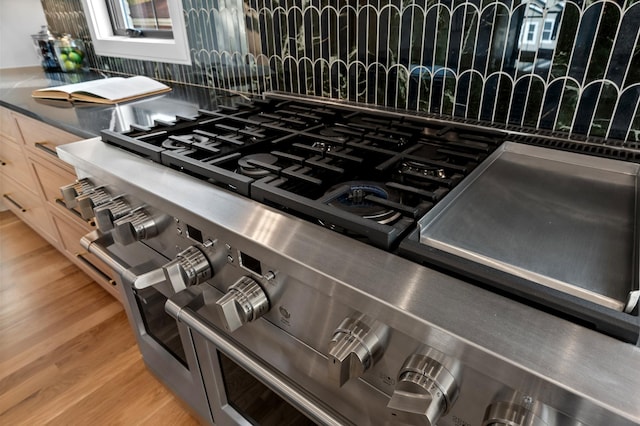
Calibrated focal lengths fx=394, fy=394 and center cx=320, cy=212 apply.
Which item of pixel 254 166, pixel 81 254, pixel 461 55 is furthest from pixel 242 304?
pixel 81 254

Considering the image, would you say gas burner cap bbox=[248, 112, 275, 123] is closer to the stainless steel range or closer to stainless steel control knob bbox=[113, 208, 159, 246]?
the stainless steel range

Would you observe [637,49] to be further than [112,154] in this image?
No

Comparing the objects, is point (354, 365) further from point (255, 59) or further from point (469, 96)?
point (255, 59)

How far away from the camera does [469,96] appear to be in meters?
0.92

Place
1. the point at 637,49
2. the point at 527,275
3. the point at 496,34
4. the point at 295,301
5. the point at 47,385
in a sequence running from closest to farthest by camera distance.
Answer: the point at 527,275, the point at 295,301, the point at 637,49, the point at 496,34, the point at 47,385

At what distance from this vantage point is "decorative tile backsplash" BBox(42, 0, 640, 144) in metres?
0.74

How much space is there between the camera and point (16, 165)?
1.84 m

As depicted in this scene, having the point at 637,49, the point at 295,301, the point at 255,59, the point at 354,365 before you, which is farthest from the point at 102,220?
the point at 637,49

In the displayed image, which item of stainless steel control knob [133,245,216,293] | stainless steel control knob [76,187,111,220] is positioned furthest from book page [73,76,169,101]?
stainless steel control knob [133,245,216,293]

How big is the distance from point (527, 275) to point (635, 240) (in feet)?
0.62

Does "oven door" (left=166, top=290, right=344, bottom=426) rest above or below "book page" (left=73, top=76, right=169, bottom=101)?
below

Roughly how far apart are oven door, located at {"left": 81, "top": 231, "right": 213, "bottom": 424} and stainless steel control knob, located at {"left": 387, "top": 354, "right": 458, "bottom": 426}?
552 millimetres

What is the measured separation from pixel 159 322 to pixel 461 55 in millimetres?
990

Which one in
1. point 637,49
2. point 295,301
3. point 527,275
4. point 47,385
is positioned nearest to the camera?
point 527,275
